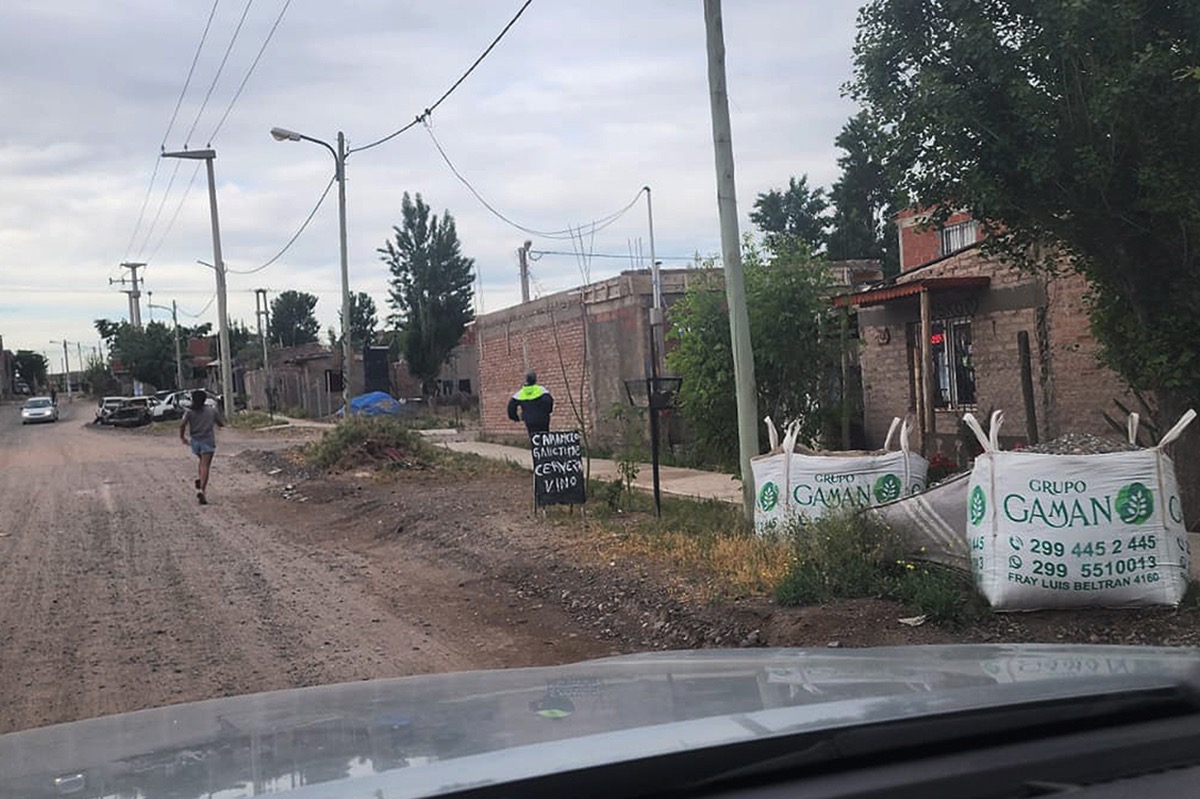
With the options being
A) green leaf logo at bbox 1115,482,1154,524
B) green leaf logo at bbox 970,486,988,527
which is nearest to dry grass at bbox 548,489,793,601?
green leaf logo at bbox 970,486,988,527

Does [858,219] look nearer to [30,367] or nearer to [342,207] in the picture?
[342,207]

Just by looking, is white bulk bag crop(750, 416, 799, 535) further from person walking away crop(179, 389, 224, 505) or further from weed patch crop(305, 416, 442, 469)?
weed patch crop(305, 416, 442, 469)

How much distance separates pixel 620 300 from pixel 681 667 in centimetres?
1723

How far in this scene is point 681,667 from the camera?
3373mm

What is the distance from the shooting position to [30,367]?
440 feet

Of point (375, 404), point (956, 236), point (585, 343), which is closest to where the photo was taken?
point (585, 343)

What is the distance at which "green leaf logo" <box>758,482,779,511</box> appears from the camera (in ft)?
28.7

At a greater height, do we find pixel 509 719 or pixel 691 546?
pixel 509 719

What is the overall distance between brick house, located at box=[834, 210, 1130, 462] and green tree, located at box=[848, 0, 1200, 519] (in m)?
1.15

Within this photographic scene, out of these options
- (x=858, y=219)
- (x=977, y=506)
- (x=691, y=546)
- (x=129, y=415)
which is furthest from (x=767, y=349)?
(x=129, y=415)

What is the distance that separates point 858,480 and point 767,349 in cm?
401

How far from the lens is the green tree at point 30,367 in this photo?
131000 mm

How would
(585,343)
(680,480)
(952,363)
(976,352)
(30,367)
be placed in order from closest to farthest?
(976,352)
(952,363)
(680,480)
(585,343)
(30,367)

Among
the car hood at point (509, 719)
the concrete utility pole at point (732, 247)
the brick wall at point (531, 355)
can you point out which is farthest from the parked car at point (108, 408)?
the car hood at point (509, 719)
